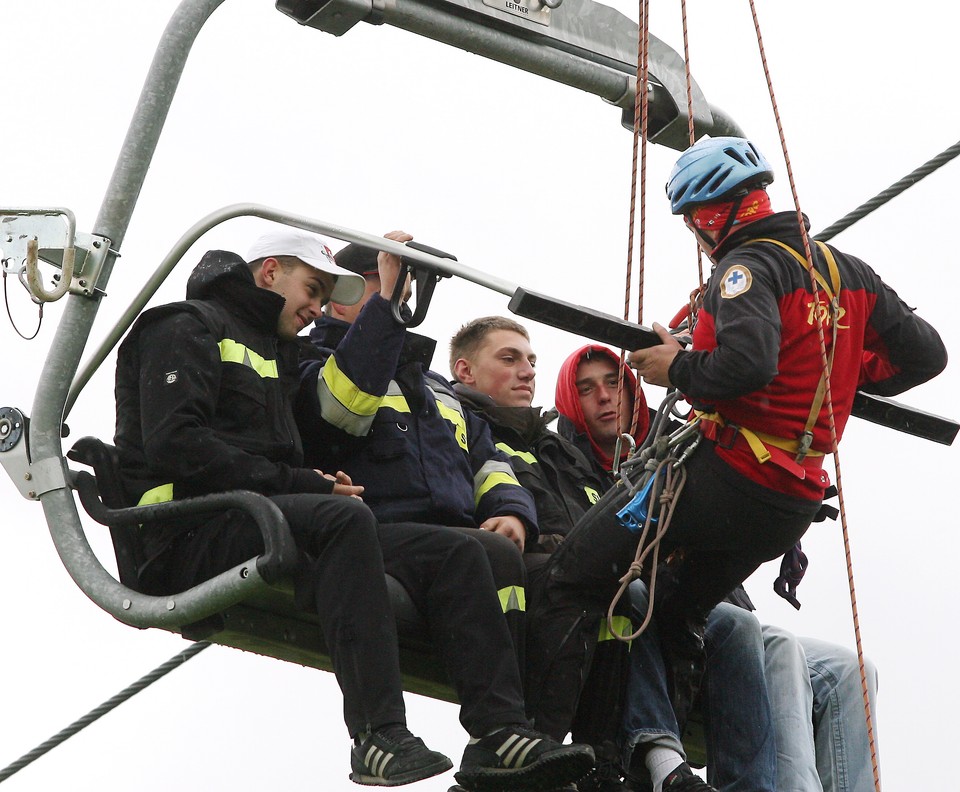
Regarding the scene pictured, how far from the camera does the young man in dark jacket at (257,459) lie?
5180 mm

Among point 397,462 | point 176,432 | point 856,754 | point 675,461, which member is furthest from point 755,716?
point 176,432

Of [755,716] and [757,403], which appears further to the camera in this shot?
[755,716]

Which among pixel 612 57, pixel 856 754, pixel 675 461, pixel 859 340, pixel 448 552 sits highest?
pixel 612 57

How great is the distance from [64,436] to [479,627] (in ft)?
4.83

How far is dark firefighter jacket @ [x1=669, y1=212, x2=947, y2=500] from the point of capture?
5168 mm

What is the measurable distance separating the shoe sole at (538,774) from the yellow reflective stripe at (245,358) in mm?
1368

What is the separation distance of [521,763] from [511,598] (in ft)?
2.16

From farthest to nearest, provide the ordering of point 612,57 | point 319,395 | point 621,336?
point 612,57 → point 319,395 → point 621,336

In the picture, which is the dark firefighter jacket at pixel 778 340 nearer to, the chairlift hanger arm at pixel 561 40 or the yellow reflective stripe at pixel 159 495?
the chairlift hanger arm at pixel 561 40

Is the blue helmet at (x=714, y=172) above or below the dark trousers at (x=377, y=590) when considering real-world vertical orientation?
above

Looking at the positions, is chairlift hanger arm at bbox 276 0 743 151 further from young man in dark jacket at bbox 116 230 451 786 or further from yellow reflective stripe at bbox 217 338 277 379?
yellow reflective stripe at bbox 217 338 277 379

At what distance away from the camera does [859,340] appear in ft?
17.9

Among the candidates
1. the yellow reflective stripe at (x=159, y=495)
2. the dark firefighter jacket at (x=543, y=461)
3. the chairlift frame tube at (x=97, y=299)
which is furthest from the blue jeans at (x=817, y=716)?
the chairlift frame tube at (x=97, y=299)

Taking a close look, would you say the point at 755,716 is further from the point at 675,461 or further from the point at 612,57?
the point at 612,57
